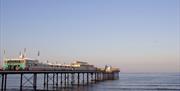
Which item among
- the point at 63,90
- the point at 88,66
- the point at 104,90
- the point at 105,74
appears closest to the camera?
the point at 63,90

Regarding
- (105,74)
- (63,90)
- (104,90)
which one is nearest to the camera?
(63,90)

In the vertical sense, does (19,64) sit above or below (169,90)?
above

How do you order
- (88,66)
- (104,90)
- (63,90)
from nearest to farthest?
(63,90) → (104,90) → (88,66)

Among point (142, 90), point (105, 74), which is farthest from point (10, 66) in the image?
point (105, 74)

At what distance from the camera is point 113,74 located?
14050 cm

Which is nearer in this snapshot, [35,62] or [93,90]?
[93,90]

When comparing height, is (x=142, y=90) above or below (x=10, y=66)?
below

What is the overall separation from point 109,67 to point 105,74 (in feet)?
23.9

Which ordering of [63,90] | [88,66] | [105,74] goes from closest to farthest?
[63,90]
[88,66]
[105,74]

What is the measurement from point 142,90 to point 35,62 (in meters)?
24.0

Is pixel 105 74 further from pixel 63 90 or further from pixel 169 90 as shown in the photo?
pixel 63 90

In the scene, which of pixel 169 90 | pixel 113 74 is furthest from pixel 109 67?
pixel 169 90

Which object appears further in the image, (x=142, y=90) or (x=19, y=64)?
(x=142, y=90)

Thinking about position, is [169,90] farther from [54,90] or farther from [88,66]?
[88,66]
